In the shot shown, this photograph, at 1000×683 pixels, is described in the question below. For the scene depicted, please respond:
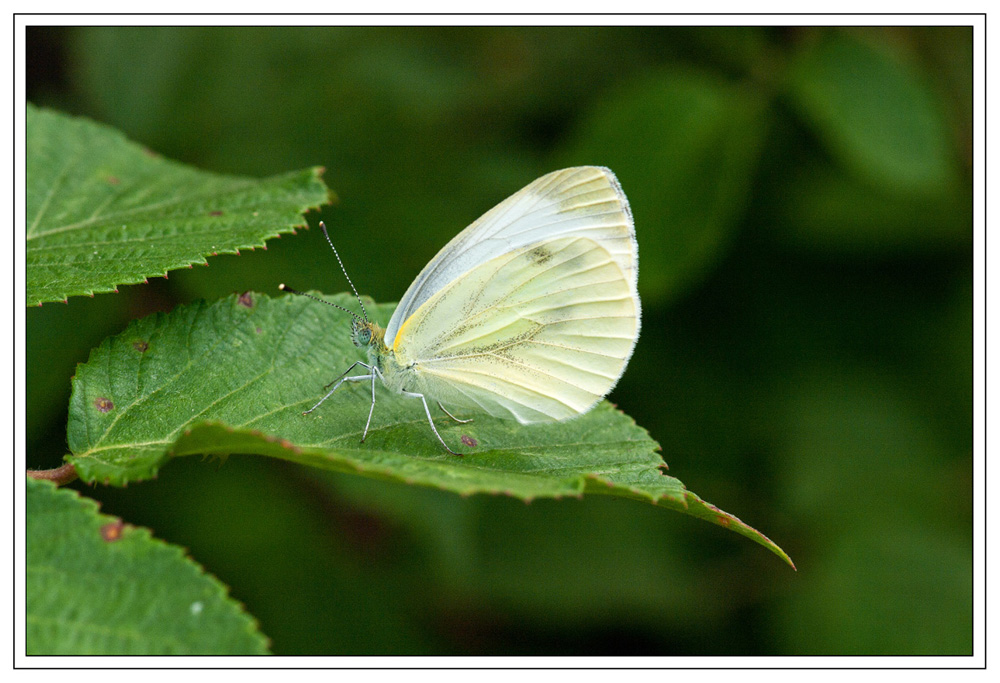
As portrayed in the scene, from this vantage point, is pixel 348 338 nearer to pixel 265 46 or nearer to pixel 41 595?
pixel 41 595

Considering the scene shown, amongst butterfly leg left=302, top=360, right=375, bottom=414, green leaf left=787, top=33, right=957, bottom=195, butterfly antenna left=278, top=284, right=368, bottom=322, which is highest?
green leaf left=787, top=33, right=957, bottom=195

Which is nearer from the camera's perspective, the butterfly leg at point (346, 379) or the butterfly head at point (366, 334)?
the butterfly leg at point (346, 379)

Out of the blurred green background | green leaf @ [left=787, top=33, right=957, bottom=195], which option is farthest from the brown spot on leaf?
green leaf @ [left=787, top=33, right=957, bottom=195]

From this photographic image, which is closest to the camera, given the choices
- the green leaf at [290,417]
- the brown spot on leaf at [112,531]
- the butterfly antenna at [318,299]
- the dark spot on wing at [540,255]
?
the brown spot on leaf at [112,531]

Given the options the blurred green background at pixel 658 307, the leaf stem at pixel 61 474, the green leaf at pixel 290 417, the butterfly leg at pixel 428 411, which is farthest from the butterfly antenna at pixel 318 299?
the blurred green background at pixel 658 307

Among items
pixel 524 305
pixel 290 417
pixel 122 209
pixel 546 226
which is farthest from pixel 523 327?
pixel 122 209

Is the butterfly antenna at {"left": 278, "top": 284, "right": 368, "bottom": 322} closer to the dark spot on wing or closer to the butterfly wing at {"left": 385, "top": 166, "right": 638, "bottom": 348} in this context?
the butterfly wing at {"left": 385, "top": 166, "right": 638, "bottom": 348}

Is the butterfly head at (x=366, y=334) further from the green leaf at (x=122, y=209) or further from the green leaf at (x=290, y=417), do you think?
the green leaf at (x=122, y=209)
